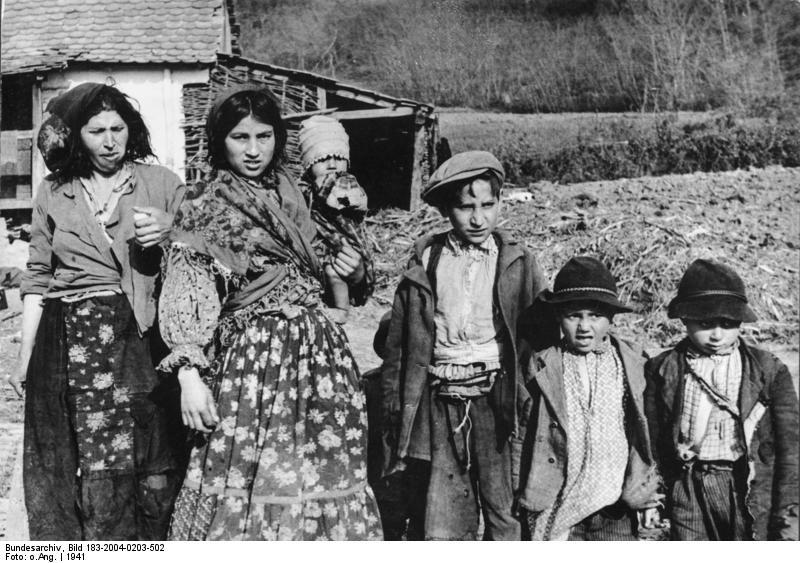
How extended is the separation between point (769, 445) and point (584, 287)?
874 mm

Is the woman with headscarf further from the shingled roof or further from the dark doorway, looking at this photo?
the dark doorway

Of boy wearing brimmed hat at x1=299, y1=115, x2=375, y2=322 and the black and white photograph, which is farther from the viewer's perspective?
boy wearing brimmed hat at x1=299, y1=115, x2=375, y2=322

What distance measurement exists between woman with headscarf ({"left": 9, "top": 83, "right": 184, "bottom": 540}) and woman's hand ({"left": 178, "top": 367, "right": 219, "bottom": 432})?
1.27ft

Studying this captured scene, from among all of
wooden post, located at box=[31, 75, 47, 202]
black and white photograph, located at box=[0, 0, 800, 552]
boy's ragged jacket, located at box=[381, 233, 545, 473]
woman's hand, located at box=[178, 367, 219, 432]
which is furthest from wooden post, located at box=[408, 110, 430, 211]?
woman's hand, located at box=[178, 367, 219, 432]

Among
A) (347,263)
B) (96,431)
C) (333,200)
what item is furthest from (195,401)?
(333,200)

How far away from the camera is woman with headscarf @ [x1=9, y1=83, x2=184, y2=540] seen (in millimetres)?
2943

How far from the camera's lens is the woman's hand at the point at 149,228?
2838 millimetres

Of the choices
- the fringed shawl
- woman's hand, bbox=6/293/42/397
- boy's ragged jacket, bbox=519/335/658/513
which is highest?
the fringed shawl

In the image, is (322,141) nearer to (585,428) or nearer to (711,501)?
(585,428)

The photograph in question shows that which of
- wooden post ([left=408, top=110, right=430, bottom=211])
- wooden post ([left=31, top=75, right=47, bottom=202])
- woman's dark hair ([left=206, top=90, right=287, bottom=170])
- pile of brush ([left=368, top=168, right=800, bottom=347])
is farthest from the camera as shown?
wooden post ([left=408, top=110, right=430, bottom=211])

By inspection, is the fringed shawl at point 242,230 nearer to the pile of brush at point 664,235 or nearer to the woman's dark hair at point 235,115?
the woman's dark hair at point 235,115

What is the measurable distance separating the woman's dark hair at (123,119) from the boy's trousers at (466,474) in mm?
1527

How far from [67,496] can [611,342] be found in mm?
2138

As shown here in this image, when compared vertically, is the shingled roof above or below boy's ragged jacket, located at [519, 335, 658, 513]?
above
